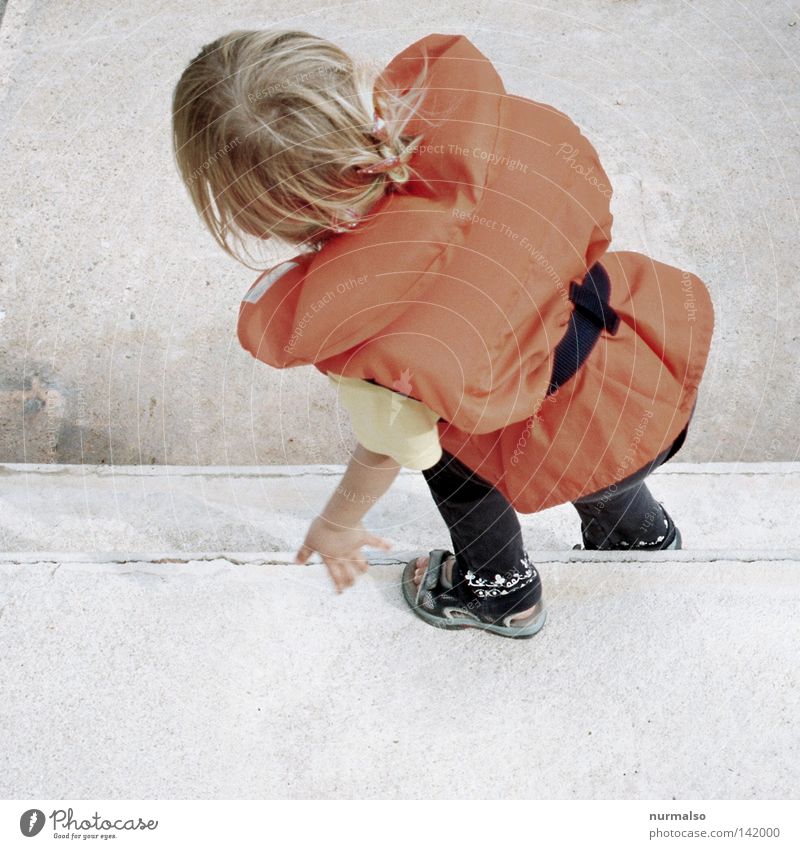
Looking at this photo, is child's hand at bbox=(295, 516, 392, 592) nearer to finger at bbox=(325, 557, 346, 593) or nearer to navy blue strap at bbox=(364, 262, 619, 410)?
finger at bbox=(325, 557, 346, 593)

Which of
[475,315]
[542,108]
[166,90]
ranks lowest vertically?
[166,90]

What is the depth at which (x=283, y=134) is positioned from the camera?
779 mm

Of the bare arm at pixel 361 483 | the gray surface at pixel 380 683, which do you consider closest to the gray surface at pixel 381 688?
the gray surface at pixel 380 683

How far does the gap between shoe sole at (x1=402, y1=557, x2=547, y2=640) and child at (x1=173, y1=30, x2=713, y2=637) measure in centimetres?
32

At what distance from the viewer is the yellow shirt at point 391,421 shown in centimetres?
84

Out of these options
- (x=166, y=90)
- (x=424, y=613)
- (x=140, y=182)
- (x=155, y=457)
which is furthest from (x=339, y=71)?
(x=166, y=90)

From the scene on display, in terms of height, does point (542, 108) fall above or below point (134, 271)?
above

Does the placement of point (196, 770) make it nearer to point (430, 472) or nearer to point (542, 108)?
point (430, 472)

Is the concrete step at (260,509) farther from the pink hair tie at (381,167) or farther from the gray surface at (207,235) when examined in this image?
the pink hair tie at (381,167)

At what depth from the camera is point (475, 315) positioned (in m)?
0.80

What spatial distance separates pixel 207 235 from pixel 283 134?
124 cm

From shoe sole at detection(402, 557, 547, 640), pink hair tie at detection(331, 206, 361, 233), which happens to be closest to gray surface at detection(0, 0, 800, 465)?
shoe sole at detection(402, 557, 547, 640)

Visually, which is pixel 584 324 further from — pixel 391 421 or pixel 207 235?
pixel 207 235

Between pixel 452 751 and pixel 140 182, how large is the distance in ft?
4.79
